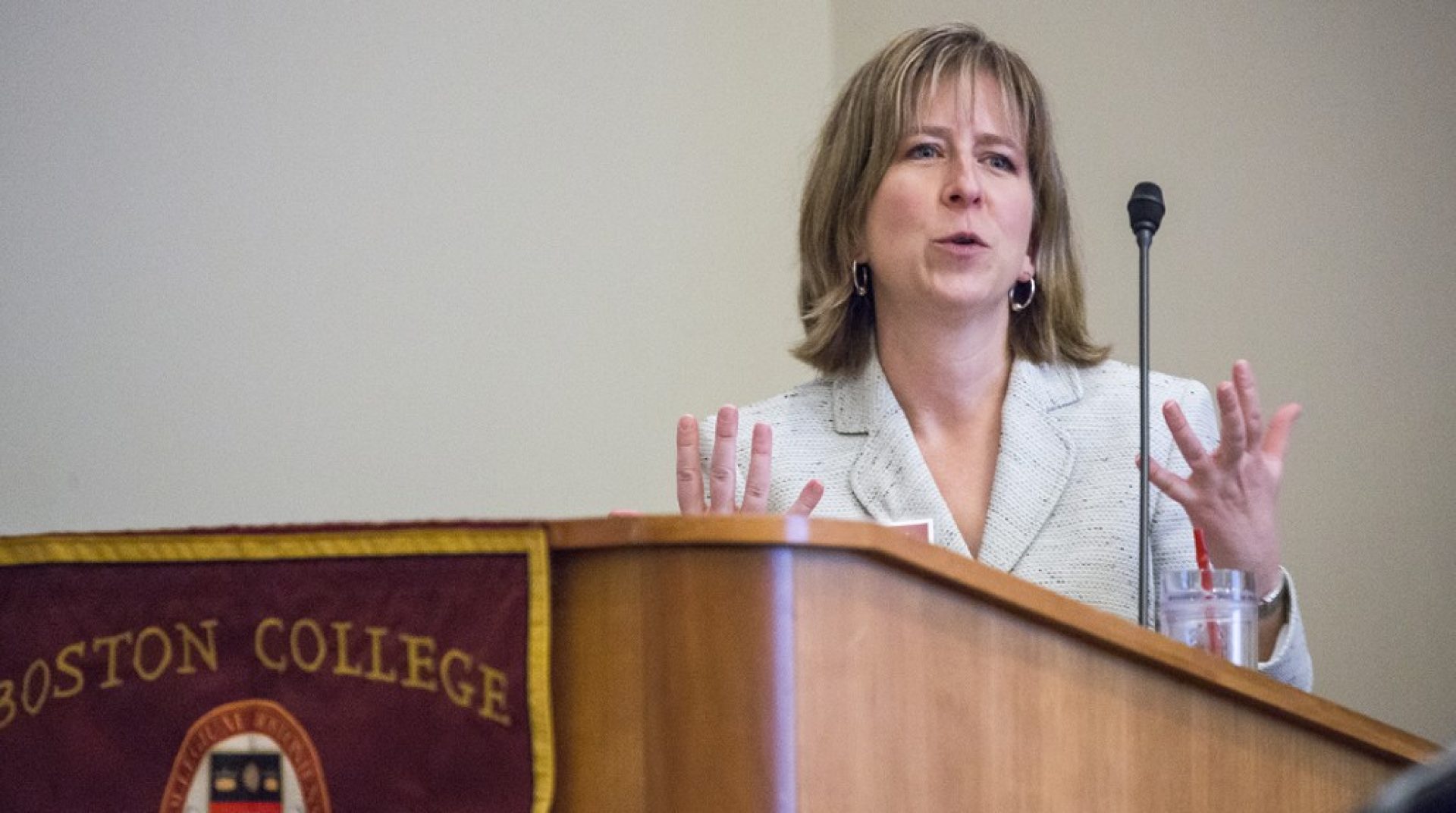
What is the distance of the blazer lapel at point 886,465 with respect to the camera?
223cm

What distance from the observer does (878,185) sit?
2.39 meters

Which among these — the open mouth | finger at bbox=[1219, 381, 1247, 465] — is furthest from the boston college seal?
the open mouth

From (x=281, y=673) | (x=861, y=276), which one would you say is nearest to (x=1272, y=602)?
(x=861, y=276)

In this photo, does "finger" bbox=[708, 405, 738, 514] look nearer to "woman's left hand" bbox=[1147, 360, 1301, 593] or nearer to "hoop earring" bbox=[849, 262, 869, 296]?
"woman's left hand" bbox=[1147, 360, 1301, 593]

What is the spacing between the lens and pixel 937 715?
118cm

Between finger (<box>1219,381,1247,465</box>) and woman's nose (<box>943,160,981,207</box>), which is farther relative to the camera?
woman's nose (<box>943,160,981,207</box>)

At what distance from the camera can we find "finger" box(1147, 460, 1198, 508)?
174 cm

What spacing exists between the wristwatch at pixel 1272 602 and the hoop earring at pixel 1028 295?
725 mm

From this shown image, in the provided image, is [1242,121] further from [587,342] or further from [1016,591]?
[1016,591]

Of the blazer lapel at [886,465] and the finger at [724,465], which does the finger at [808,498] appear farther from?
the blazer lapel at [886,465]

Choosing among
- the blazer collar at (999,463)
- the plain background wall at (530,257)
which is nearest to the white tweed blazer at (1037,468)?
the blazer collar at (999,463)

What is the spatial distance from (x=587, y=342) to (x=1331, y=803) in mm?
2359

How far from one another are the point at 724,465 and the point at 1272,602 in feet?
2.07

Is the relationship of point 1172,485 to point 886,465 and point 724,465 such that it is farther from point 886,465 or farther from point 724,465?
point 886,465
